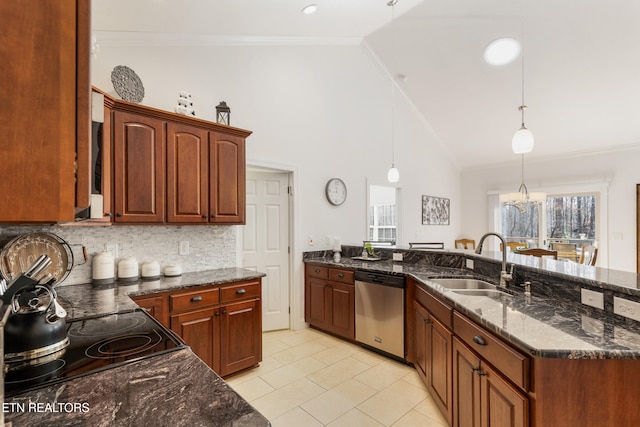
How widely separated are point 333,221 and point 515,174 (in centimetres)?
444

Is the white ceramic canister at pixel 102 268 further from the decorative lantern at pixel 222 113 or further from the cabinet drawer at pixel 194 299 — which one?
the decorative lantern at pixel 222 113

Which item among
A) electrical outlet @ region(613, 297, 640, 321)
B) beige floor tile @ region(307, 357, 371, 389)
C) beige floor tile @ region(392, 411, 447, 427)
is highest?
electrical outlet @ region(613, 297, 640, 321)

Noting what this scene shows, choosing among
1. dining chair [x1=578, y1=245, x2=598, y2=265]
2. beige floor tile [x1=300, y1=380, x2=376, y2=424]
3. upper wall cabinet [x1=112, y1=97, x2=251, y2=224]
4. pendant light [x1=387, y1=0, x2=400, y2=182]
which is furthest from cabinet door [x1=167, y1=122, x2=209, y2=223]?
dining chair [x1=578, y1=245, x2=598, y2=265]

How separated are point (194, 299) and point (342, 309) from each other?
171 cm

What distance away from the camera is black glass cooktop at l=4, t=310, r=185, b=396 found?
0.96 meters

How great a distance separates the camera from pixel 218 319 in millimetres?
2578

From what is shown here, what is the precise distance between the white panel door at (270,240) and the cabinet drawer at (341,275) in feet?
2.20

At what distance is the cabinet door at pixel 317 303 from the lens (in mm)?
3703

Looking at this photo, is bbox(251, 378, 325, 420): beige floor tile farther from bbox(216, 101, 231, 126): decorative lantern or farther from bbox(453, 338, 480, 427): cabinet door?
bbox(216, 101, 231, 126): decorative lantern

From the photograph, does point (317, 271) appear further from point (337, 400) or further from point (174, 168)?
point (174, 168)

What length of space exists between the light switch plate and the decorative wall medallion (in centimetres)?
339

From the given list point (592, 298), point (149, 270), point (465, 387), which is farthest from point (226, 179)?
point (592, 298)

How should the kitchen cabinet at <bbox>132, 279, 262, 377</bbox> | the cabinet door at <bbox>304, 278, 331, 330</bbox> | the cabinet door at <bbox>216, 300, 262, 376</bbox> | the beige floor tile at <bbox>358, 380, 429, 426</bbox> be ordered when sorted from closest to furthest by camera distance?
the beige floor tile at <bbox>358, 380, 429, 426</bbox> < the kitchen cabinet at <bbox>132, 279, 262, 377</bbox> < the cabinet door at <bbox>216, 300, 262, 376</bbox> < the cabinet door at <bbox>304, 278, 331, 330</bbox>

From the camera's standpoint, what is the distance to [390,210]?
21.5 ft
